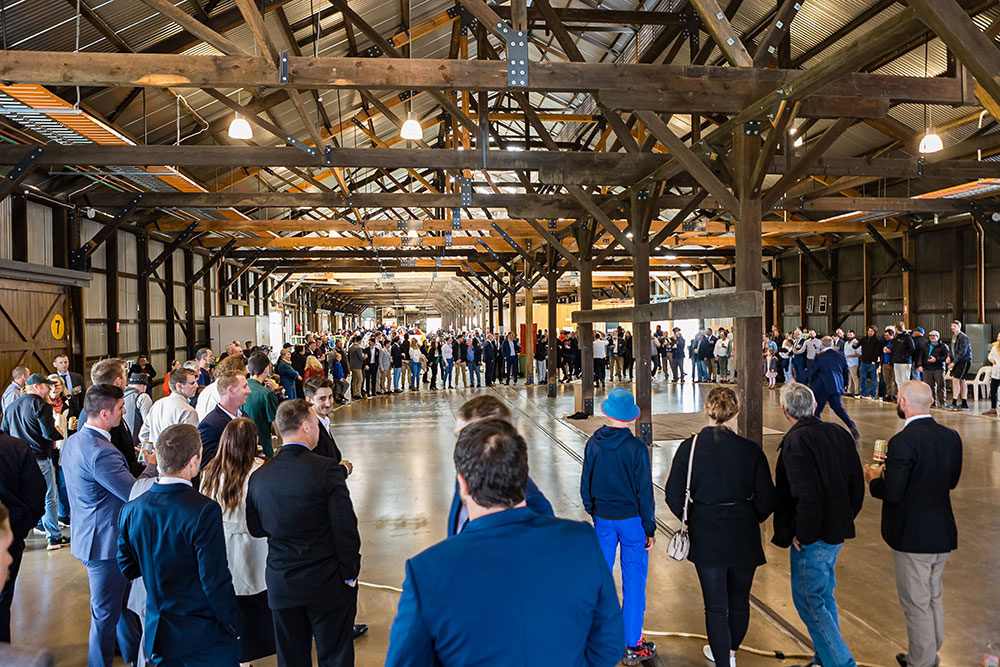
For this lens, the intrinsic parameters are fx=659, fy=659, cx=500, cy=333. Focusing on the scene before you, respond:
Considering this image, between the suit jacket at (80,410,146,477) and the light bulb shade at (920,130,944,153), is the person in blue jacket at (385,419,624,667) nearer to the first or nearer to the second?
the suit jacket at (80,410,146,477)

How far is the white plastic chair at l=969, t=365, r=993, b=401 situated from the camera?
39.1ft

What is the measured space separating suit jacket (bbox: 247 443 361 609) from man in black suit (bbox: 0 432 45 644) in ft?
4.66

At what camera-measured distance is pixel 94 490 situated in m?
3.29

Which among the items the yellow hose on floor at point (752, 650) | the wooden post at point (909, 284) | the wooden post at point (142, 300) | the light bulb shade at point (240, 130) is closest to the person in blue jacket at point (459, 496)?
the yellow hose on floor at point (752, 650)

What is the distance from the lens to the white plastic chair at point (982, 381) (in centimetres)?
1193

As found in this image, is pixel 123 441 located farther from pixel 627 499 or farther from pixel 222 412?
pixel 627 499

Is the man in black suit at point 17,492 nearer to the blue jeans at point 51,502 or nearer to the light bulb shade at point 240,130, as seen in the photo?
the blue jeans at point 51,502

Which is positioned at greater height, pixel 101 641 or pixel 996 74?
pixel 996 74

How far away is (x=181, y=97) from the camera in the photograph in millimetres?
9102

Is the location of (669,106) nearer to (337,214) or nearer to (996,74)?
(996,74)

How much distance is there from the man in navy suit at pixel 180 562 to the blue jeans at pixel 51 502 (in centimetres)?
375

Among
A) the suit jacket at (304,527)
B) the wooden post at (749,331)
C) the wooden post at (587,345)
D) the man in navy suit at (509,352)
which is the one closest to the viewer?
the suit jacket at (304,527)

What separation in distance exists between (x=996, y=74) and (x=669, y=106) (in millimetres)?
2539

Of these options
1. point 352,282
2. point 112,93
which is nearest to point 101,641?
point 112,93
